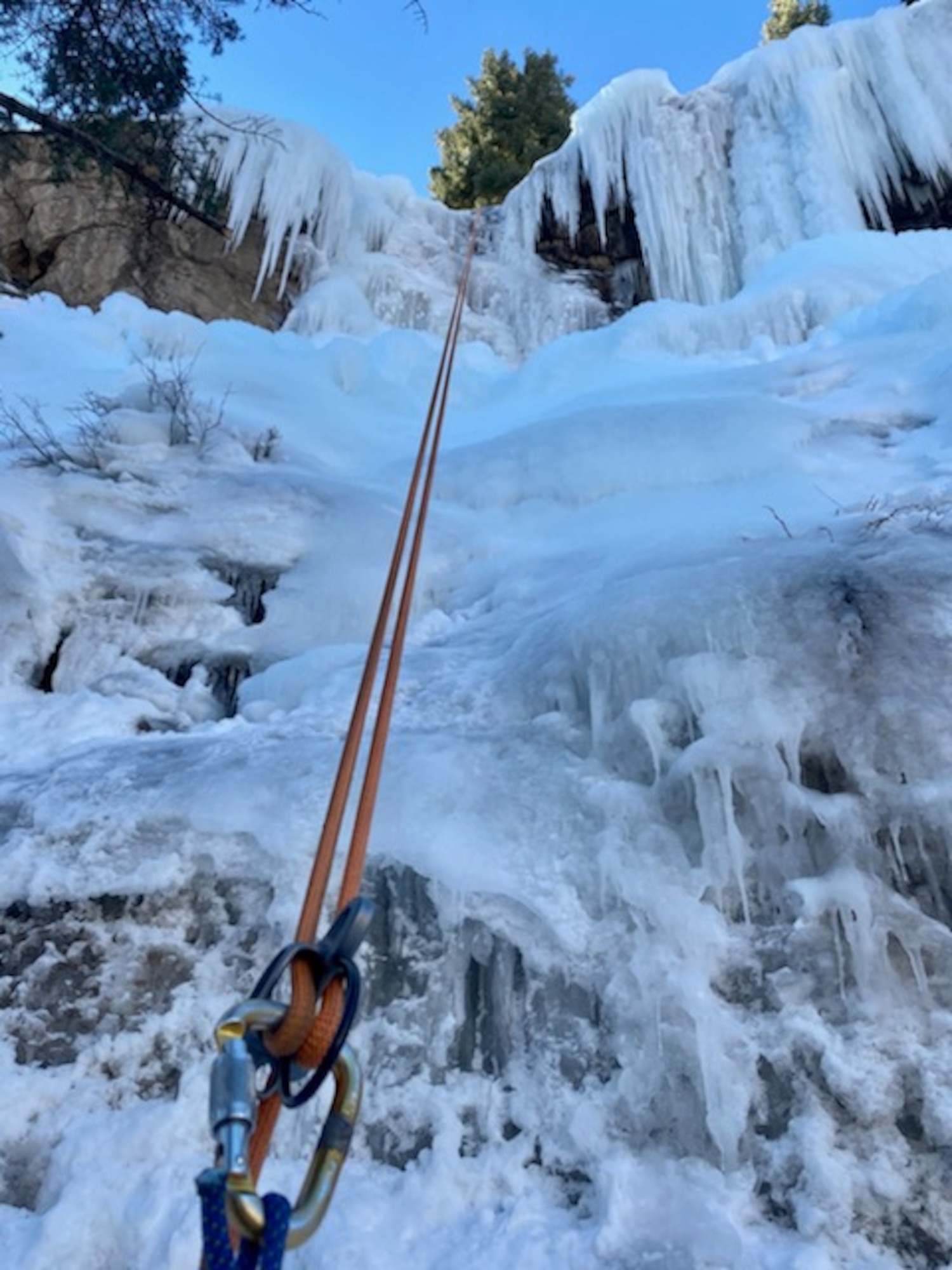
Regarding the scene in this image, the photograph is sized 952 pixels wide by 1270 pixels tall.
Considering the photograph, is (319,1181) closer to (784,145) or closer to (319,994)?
(319,994)

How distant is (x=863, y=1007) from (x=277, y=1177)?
1.26 metres

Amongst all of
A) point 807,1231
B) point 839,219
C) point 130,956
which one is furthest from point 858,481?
point 839,219

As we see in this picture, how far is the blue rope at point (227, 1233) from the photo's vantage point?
618 mm

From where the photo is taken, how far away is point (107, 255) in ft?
31.9

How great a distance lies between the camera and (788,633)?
2.57 meters

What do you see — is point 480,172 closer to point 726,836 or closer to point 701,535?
point 701,535

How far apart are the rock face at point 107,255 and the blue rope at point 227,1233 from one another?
10292 millimetres

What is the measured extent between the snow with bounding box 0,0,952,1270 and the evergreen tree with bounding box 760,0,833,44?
50.2ft

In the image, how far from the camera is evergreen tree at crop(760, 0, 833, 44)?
52.9 ft

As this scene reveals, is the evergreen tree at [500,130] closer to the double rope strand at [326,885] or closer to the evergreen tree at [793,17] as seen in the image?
the evergreen tree at [793,17]

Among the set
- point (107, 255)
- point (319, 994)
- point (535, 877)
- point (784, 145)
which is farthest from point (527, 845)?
point (784, 145)

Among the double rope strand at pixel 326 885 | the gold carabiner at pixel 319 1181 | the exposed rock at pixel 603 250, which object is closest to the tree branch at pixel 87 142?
the double rope strand at pixel 326 885

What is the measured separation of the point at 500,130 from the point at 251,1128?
54.8 ft

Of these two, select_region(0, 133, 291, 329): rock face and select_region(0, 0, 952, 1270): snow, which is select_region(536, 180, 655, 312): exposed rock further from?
select_region(0, 0, 952, 1270): snow
